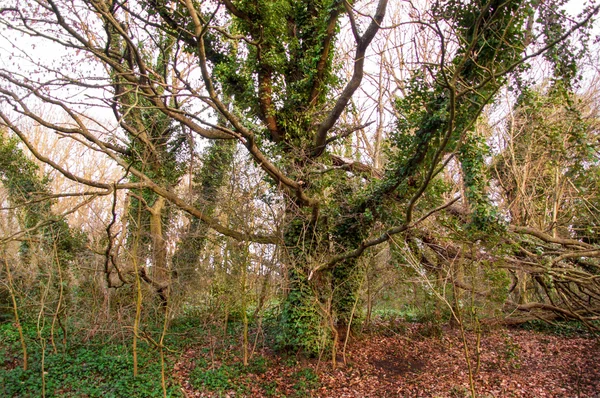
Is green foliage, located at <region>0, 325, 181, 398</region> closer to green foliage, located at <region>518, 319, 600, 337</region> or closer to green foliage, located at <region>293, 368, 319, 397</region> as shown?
green foliage, located at <region>293, 368, 319, 397</region>

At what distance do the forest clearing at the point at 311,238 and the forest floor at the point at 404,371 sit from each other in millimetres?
47

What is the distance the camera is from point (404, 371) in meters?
7.42

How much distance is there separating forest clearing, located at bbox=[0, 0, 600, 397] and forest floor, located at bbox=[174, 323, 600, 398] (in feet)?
0.15

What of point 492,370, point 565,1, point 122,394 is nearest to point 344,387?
point 492,370

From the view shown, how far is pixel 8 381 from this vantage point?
650cm

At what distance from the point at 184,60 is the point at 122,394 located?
8063 millimetres

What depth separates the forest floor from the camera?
6.62 meters

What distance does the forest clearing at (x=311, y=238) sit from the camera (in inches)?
253

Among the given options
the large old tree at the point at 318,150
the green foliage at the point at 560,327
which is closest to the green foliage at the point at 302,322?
the large old tree at the point at 318,150

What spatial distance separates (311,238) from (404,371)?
306 centimetres

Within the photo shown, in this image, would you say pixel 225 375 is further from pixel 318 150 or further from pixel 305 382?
pixel 318 150

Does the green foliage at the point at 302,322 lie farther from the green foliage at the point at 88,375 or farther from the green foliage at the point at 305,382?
the green foliage at the point at 88,375

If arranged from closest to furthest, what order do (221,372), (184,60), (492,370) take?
1. (221,372)
2. (492,370)
3. (184,60)

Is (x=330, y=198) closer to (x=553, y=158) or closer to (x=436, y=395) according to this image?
(x=436, y=395)
